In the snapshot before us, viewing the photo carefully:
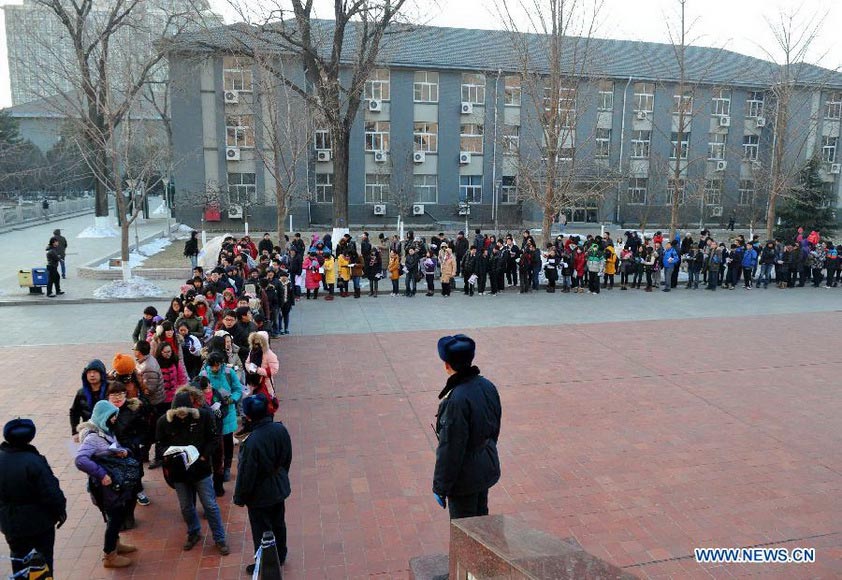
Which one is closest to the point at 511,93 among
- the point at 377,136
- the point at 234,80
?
the point at 377,136

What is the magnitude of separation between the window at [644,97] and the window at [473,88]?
9620mm

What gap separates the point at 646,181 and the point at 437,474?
37.5m

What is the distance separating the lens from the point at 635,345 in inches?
470

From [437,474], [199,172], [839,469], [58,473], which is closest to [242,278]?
[58,473]

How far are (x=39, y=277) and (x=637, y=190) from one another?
32950 mm

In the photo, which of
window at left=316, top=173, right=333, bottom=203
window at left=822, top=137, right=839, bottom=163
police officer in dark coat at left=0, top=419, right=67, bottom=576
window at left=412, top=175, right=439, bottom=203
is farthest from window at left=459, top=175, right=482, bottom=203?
police officer in dark coat at left=0, top=419, right=67, bottom=576

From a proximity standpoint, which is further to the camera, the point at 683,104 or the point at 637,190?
the point at 637,190

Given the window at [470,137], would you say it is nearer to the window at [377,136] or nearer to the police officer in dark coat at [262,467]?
the window at [377,136]

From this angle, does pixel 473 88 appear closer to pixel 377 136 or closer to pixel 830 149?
pixel 377 136

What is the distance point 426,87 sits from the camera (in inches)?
1391

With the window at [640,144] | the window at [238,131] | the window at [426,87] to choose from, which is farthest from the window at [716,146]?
the window at [238,131]

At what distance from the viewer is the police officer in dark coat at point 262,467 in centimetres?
454

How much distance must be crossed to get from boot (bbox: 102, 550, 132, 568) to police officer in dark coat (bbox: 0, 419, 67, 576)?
2.04ft

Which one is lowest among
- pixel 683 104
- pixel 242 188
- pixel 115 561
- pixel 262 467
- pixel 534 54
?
pixel 115 561
